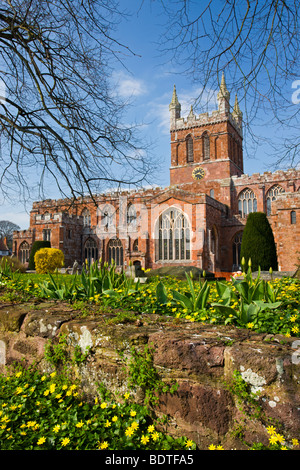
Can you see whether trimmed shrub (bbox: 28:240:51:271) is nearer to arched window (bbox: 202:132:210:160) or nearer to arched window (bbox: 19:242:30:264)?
arched window (bbox: 19:242:30:264)

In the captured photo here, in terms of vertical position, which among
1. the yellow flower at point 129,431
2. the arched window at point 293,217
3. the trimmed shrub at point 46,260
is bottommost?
the yellow flower at point 129,431

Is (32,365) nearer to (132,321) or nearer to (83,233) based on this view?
(132,321)

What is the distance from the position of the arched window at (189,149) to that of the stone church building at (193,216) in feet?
0.38

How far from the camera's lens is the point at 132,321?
3.00 m

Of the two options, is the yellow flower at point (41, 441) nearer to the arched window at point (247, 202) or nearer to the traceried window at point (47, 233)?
the arched window at point (247, 202)

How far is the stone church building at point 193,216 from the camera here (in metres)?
24.0

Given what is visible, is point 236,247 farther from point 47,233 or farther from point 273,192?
point 47,233

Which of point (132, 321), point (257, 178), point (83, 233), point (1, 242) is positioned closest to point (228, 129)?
point (257, 178)

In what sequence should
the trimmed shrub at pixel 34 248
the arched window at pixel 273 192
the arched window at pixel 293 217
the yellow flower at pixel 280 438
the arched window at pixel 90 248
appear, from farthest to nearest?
the arched window at pixel 90 248 → the arched window at pixel 273 192 → the trimmed shrub at pixel 34 248 → the arched window at pixel 293 217 → the yellow flower at pixel 280 438

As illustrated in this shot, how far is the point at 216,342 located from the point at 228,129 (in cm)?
3637

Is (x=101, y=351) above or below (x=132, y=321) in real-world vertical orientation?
below

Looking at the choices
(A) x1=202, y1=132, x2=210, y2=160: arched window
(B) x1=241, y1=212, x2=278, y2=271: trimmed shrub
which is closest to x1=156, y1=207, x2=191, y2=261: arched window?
(B) x1=241, y1=212, x2=278, y2=271: trimmed shrub

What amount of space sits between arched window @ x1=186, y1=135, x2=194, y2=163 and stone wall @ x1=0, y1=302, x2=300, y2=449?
35.7 metres

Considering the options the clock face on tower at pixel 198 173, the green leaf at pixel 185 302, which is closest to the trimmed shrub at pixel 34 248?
the clock face on tower at pixel 198 173
